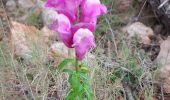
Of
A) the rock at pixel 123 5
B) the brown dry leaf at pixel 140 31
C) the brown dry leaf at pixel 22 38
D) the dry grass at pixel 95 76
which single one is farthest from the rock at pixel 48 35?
the rock at pixel 123 5

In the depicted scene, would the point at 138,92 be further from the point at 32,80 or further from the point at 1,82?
the point at 1,82

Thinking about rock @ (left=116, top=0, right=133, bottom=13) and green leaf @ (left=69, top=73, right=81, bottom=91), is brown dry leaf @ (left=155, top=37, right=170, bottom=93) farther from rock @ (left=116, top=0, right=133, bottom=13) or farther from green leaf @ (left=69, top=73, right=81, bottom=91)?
green leaf @ (left=69, top=73, right=81, bottom=91)

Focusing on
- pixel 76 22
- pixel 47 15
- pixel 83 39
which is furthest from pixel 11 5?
pixel 83 39

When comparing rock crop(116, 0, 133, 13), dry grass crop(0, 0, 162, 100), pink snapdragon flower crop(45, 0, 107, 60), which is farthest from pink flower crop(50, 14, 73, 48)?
rock crop(116, 0, 133, 13)

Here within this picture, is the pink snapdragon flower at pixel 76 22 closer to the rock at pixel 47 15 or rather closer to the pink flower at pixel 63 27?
the pink flower at pixel 63 27

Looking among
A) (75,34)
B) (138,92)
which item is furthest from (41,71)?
(75,34)

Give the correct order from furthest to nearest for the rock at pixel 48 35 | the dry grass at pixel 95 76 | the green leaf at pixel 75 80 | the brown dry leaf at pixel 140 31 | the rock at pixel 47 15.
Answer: the rock at pixel 47 15
the brown dry leaf at pixel 140 31
the rock at pixel 48 35
the dry grass at pixel 95 76
the green leaf at pixel 75 80
